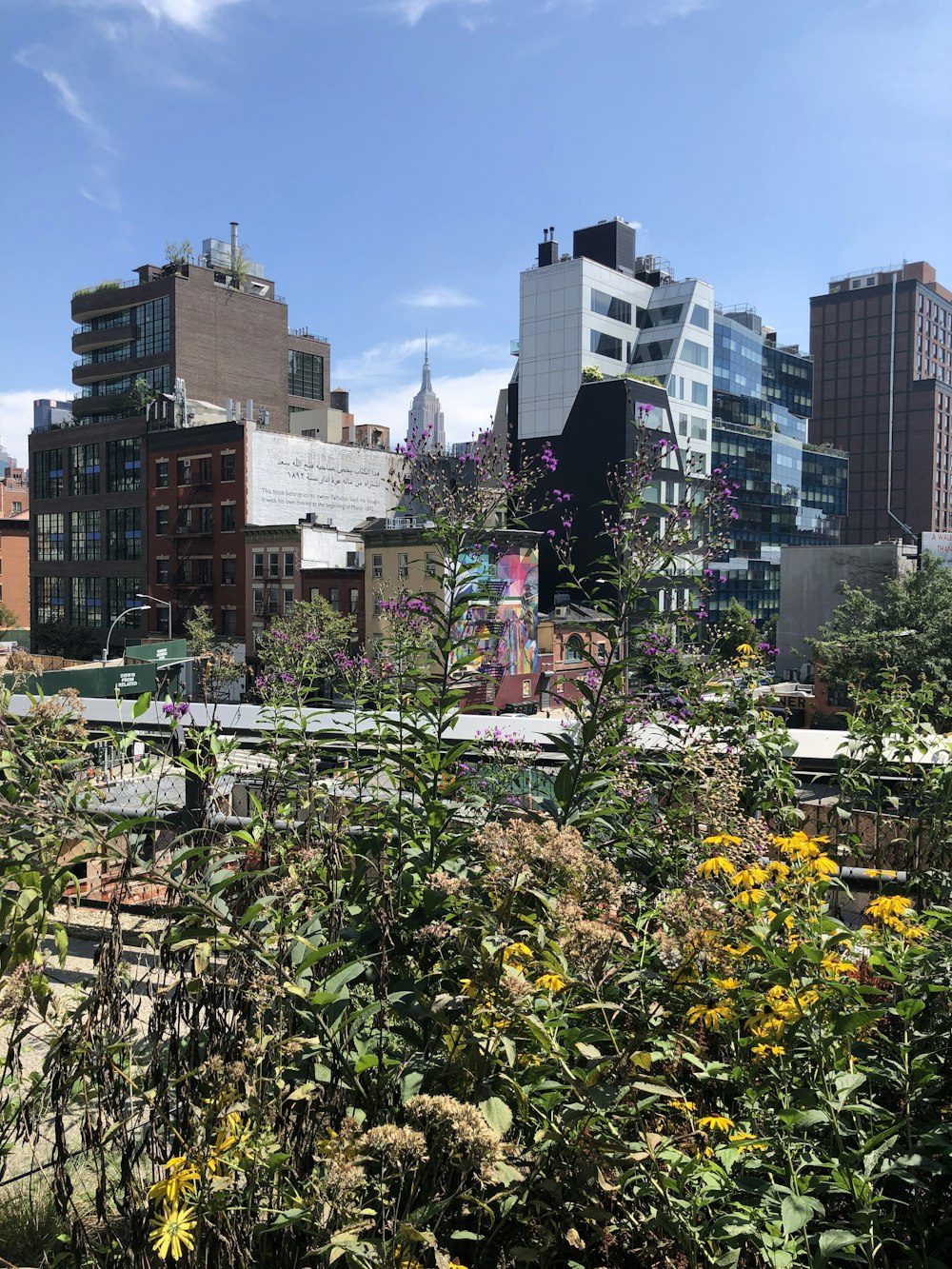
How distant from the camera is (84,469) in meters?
85.2

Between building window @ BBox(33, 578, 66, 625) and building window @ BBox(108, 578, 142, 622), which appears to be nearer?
building window @ BBox(108, 578, 142, 622)

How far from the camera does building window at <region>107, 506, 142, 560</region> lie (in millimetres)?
78938

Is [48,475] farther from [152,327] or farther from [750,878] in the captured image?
→ [750,878]

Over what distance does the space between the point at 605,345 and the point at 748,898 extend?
88.6 metres

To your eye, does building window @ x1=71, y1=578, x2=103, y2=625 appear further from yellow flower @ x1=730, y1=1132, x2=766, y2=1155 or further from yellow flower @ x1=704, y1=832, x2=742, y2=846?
yellow flower @ x1=730, y1=1132, x2=766, y2=1155

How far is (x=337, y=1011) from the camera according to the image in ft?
9.14

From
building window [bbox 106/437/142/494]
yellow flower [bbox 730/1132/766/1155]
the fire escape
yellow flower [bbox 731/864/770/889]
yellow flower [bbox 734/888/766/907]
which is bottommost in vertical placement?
yellow flower [bbox 730/1132/766/1155]

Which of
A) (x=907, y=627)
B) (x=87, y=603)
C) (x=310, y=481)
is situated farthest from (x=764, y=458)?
(x=87, y=603)

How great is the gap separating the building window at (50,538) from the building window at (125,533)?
951 cm

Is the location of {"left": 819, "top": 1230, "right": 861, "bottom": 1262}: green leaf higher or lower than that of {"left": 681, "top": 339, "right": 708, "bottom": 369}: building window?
lower

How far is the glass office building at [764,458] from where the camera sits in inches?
3844

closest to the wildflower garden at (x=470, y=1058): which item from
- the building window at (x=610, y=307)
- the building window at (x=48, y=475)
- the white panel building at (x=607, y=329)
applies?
the white panel building at (x=607, y=329)

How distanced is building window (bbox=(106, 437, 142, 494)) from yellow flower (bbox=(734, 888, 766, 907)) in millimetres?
81431

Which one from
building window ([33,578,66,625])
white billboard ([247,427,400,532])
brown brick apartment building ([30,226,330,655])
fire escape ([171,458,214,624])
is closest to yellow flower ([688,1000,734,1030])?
white billboard ([247,427,400,532])
